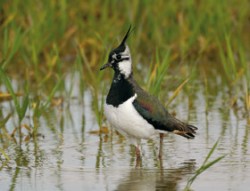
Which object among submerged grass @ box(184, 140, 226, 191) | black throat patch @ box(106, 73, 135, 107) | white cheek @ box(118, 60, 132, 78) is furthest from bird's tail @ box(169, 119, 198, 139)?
submerged grass @ box(184, 140, 226, 191)

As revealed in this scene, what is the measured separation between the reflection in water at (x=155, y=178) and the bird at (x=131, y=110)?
366 mm

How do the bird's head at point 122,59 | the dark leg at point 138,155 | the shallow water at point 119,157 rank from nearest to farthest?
the shallow water at point 119,157 < the dark leg at point 138,155 < the bird's head at point 122,59

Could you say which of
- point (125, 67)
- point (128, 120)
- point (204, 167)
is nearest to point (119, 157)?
point (128, 120)

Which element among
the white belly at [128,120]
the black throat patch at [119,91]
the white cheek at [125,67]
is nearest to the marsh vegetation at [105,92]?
the white belly at [128,120]

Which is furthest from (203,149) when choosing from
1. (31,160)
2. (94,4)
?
(94,4)

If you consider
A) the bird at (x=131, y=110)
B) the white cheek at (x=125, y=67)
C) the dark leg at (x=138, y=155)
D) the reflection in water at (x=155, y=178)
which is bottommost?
the reflection in water at (x=155, y=178)

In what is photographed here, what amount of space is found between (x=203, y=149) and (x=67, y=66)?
14.5ft

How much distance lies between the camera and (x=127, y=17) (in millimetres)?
12172

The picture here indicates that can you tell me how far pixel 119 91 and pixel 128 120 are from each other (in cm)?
30

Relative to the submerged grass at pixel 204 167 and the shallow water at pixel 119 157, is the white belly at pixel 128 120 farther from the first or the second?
the submerged grass at pixel 204 167

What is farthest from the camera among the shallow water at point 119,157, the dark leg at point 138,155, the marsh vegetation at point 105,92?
the dark leg at point 138,155

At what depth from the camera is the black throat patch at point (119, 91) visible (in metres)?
7.20

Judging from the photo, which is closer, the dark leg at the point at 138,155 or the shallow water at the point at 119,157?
the shallow water at the point at 119,157

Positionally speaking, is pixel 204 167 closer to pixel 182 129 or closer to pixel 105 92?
pixel 182 129
